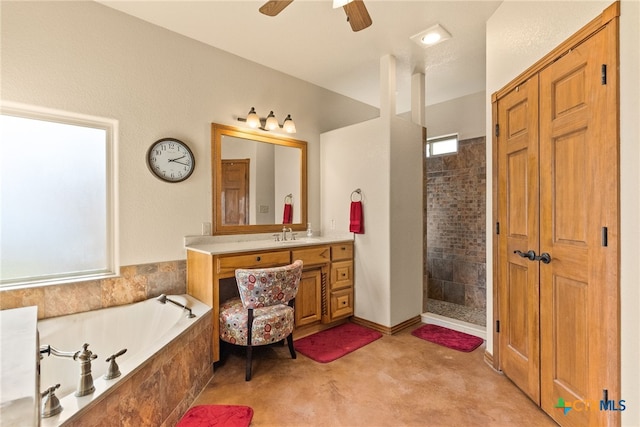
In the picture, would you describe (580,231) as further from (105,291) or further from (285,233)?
(105,291)

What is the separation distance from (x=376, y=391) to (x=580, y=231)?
60.5 inches

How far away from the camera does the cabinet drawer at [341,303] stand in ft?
9.95

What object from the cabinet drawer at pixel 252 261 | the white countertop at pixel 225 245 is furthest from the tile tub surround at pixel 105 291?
the cabinet drawer at pixel 252 261

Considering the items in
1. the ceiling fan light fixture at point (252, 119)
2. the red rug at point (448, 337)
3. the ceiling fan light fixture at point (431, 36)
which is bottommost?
the red rug at point (448, 337)

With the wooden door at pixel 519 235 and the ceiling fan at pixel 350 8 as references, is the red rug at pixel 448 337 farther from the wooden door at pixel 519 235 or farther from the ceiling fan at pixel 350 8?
the ceiling fan at pixel 350 8

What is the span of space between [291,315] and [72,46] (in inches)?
98.4

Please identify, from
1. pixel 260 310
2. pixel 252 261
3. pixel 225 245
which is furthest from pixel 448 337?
pixel 225 245

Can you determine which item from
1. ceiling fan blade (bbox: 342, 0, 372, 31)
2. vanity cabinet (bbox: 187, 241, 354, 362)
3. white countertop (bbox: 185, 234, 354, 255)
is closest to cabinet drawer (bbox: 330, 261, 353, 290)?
vanity cabinet (bbox: 187, 241, 354, 362)

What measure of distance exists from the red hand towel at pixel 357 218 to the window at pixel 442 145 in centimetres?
182

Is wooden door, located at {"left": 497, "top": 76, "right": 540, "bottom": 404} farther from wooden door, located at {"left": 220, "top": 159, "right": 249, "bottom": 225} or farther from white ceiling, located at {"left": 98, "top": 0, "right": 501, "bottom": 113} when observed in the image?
wooden door, located at {"left": 220, "top": 159, "right": 249, "bottom": 225}

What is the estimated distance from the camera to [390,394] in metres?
1.95

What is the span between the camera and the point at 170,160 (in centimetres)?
249

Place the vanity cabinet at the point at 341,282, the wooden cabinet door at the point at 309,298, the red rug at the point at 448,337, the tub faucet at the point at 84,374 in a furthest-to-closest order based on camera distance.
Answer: the vanity cabinet at the point at 341,282, the wooden cabinet door at the point at 309,298, the red rug at the point at 448,337, the tub faucet at the point at 84,374
